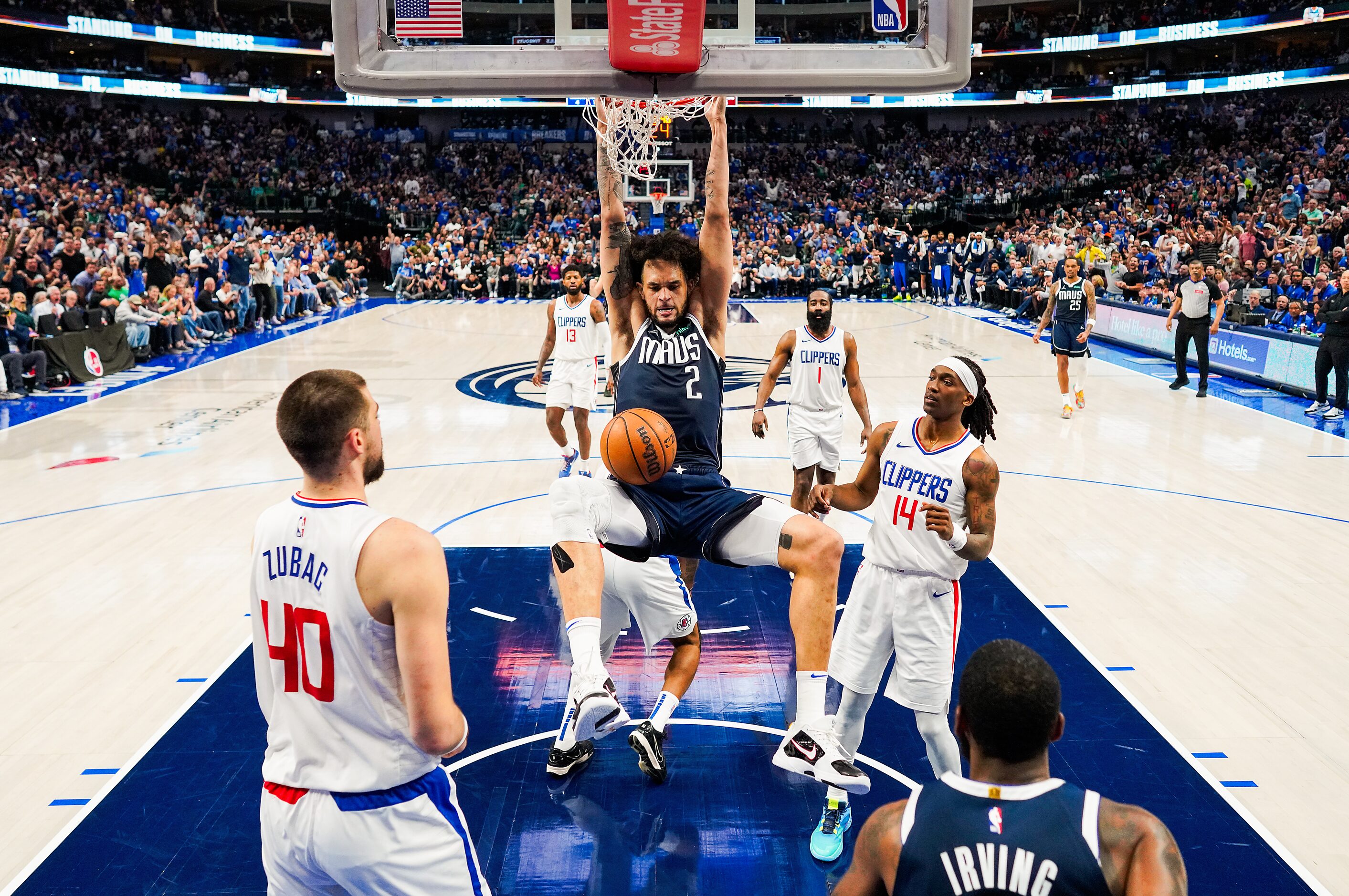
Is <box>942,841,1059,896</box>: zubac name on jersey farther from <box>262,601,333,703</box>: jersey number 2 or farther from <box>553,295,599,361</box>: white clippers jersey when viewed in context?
<box>553,295,599,361</box>: white clippers jersey

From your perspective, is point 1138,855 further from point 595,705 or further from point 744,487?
point 744,487

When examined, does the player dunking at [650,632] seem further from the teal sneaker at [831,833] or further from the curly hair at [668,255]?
the curly hair at [668,255]

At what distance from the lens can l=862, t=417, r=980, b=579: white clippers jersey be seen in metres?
3.79

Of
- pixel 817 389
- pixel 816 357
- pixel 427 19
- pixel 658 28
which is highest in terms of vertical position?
pixel 427 19

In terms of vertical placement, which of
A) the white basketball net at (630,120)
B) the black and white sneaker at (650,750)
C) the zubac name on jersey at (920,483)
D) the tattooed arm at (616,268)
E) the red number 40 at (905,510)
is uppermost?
the white basketball net at (630,120)

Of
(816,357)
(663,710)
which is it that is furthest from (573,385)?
(663,710)

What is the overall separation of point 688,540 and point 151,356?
14.7 meters

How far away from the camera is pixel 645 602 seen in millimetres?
4664

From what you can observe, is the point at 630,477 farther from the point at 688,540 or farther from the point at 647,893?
the point at 647,893

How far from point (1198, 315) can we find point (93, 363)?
47.0 feet

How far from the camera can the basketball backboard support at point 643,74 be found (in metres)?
4.91

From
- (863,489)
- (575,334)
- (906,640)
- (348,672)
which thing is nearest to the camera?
(348,672)

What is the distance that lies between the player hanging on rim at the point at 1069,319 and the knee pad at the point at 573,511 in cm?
898

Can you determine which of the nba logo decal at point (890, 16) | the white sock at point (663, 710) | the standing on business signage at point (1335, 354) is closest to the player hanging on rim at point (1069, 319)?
the standing on business signage at point (1335, 354)
